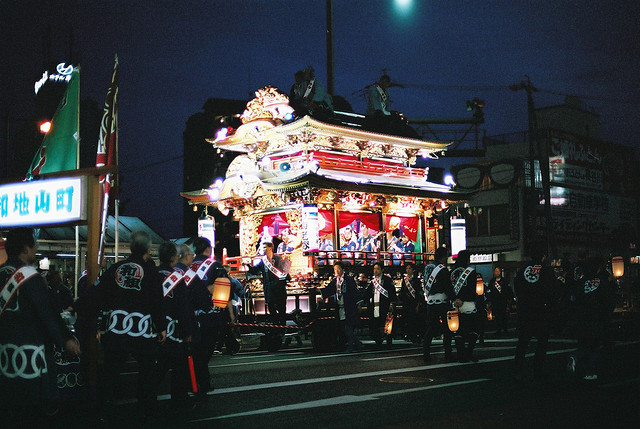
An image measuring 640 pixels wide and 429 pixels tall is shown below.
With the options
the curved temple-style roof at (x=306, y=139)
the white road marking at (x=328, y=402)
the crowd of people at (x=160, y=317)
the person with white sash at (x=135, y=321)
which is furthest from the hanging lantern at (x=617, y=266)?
the person with white sash at (x=135, y=321)

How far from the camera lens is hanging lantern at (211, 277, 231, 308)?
365 inches

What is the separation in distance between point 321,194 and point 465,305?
31.6 ft

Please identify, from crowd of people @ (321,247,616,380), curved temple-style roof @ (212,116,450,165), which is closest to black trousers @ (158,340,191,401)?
crowd of people @ (321,247,616,380)

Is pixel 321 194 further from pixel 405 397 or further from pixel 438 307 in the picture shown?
pixel 405 397

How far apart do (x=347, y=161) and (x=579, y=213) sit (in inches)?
1285

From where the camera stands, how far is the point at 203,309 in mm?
8648

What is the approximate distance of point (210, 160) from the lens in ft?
158

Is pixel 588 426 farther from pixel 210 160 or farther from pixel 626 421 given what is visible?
pixel 210 160

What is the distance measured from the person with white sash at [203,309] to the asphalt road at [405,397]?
382 millimetres

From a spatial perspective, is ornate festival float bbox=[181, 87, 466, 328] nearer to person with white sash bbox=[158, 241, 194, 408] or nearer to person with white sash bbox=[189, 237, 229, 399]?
person with white sash bbox=[189, 237, 229, 399]

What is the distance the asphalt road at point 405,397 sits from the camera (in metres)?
6.81

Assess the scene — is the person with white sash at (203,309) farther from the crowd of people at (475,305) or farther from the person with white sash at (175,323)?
the crowd of people at (475,305)

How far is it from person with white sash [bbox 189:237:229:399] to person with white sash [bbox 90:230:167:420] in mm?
1205

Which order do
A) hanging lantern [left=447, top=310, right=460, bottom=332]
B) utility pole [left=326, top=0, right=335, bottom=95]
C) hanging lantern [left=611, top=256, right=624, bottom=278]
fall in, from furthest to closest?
utility pole [left=326, top=0, right=335, bottom=95] < hanging lantern [left=611, top=256, right=624, bottom=278] < hanging lantern [left=447, top=310, right=460, bottom=332]
